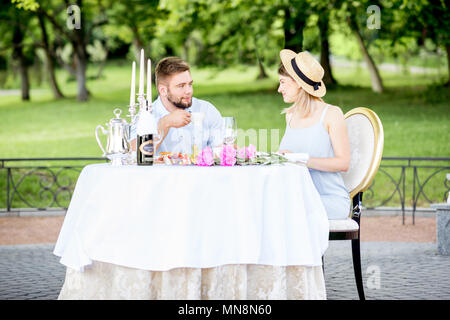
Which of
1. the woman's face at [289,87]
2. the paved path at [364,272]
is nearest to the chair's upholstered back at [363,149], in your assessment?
the woman's face at [289,87]

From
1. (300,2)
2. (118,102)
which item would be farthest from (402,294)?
(118,102)

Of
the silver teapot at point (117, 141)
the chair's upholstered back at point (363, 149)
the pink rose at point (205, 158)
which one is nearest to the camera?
the pink rose at point (205, 158)

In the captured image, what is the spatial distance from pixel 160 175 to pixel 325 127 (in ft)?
4.47

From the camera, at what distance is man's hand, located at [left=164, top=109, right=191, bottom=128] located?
4168 mm

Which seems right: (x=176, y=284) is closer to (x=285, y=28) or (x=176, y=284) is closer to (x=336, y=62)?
(x=285, y=28)

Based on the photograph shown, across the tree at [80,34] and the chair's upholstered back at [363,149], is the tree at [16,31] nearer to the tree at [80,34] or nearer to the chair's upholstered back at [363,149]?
the tree at [80,34]

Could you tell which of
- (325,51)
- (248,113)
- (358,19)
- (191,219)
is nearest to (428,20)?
(358,19)

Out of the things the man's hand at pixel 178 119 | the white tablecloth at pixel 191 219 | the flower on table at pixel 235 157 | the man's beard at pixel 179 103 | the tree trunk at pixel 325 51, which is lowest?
the white tablecloth at pixel 191 219

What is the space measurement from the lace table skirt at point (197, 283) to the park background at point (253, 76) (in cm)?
909

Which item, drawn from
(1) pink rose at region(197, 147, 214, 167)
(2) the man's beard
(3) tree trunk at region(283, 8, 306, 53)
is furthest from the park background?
(1) pink rose at region(197, 147, 214, 167)

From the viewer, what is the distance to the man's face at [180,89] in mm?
4738

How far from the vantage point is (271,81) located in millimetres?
25766

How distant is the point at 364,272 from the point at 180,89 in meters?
2.65

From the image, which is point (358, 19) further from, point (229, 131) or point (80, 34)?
point (229, 131)
